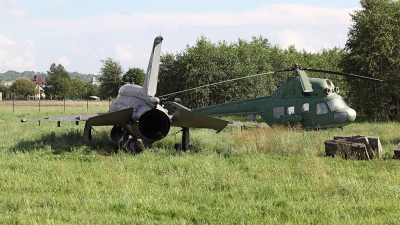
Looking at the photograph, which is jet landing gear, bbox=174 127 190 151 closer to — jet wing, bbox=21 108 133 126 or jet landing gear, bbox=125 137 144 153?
jet landing gear, bbox=125 137 144 153

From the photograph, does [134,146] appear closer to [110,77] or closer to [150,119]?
[150,119]

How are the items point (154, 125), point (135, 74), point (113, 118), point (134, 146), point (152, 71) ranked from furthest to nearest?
point (135, 74)
point (152, 71)
point (134, 146)
point (154, 125)
point (113, 118)

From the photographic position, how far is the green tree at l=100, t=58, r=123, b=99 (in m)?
79.5

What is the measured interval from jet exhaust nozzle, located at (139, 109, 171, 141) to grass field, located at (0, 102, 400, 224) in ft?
2.11

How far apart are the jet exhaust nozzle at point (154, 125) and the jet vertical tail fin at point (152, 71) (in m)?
0.96

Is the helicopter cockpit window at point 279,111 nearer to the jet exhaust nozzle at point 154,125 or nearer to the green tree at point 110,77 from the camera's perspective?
the jet exhaust nozzle at point 154,125

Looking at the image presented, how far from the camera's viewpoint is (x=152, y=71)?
1459cm

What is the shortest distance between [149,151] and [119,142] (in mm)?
2088

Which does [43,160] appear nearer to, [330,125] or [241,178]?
[241,178]

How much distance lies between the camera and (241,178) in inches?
379

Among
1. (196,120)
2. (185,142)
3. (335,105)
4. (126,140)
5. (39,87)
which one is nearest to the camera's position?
(196,120)

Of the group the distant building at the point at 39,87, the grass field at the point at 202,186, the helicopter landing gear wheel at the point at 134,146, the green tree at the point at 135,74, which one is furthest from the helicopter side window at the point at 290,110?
the distant building at the point at 39,87

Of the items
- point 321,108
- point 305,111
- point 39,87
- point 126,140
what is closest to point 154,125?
point 126,140

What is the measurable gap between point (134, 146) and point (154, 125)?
3.44ft
